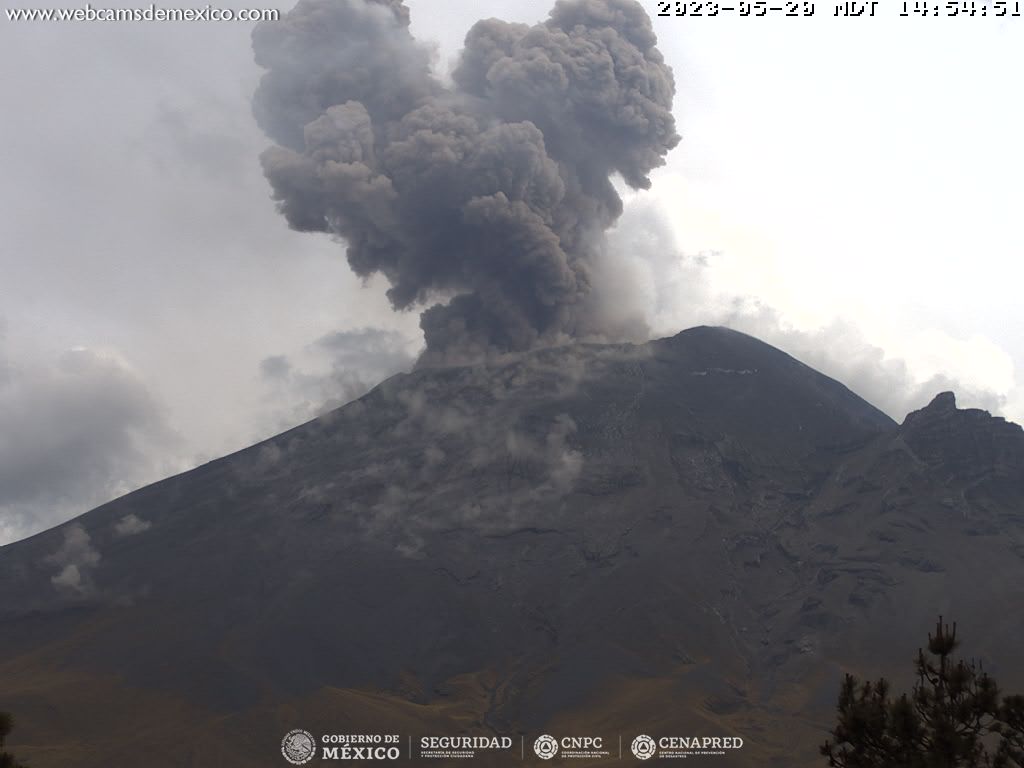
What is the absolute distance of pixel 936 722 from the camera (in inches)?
851

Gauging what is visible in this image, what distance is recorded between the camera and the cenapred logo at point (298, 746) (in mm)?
111938

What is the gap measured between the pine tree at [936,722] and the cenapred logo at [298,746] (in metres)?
97.2

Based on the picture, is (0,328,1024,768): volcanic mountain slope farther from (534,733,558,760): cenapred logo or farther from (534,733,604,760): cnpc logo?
(534,733,604,760): cnpc logo

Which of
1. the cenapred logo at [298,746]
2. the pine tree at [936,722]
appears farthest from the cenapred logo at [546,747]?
the pine tree at [936,722]

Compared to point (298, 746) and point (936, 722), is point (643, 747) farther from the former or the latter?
point (936, 722)

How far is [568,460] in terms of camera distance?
6875 inches

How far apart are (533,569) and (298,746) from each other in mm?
48457

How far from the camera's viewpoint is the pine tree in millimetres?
21359

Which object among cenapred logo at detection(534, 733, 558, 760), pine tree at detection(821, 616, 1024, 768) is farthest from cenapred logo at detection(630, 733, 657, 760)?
pine tree at detection(821, 616, 1024, 768)

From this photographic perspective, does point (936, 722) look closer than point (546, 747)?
Yes

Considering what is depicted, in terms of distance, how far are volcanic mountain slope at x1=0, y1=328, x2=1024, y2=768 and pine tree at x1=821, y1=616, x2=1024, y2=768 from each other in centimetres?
9599

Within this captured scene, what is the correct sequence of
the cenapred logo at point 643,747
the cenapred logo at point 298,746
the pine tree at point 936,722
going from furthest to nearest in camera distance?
the cenapred logo at point 298,746 → the cenapred logo at point 643,747 → the pine tree at point 936,722

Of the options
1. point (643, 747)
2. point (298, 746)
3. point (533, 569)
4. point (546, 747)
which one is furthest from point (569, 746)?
point (533, 569)

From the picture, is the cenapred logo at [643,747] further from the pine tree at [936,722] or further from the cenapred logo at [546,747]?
the pine tree at [936,722]
